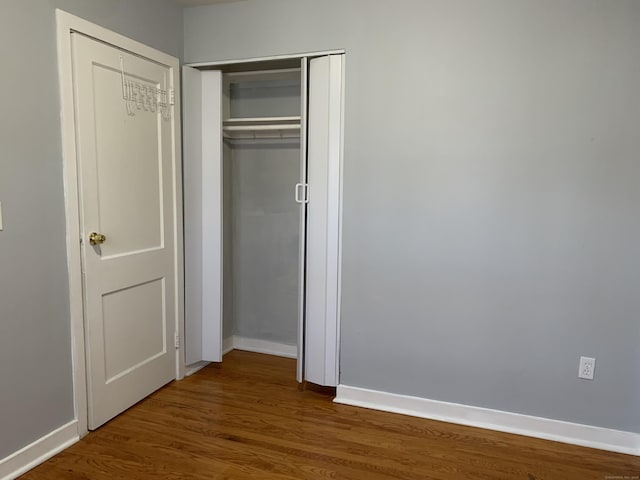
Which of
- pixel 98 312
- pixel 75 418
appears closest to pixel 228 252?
pixel 98 312

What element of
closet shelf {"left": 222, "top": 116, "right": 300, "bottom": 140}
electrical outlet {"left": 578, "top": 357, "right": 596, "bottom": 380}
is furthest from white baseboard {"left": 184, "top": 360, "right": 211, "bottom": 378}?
electrical outlet {"left": 578, "top": 357, "right": 596, "bottom": 380}

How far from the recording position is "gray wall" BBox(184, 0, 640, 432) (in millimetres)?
2182

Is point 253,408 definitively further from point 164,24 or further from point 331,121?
point 164,24

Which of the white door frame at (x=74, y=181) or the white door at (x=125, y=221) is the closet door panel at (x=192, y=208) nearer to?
the white door at (x=125, y=221)

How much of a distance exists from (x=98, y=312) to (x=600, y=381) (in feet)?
8.67

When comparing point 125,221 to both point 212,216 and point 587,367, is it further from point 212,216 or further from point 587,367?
point 587,367

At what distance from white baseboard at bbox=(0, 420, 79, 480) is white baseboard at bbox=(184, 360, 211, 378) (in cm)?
88

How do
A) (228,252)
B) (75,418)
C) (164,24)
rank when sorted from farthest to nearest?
(228,252), (164,24), (75,418)

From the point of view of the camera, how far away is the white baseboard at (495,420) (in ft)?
7.45

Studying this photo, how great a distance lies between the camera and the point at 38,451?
2074 millimetres

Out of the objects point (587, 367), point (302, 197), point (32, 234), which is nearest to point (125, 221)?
point (32, 234)

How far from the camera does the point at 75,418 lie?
226 centimetres

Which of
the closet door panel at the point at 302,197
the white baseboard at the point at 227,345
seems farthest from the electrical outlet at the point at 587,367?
the white baseboard at the point at 227,345

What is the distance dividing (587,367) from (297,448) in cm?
155
